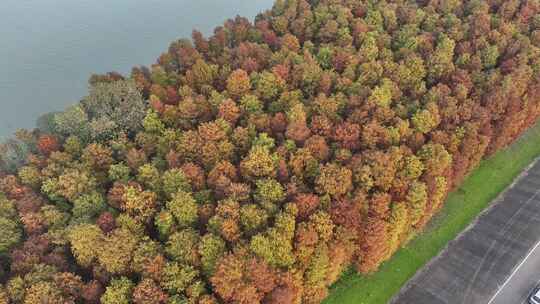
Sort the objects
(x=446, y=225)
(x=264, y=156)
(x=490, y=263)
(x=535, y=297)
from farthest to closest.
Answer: (x=446, y=225)
(x=490, y=263)
(x=264, y=156)
(x=535, y=297)

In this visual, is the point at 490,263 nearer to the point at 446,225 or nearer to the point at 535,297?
the point at 535,297

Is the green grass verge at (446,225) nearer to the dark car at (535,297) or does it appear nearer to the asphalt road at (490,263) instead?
the asphalt road at (490,263)

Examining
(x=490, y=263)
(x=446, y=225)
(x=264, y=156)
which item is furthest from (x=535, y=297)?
(x=264, y=156)

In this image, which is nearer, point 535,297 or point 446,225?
point 535,297

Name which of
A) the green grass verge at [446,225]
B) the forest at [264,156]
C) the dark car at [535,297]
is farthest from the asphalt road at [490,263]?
the forest at [264,156]

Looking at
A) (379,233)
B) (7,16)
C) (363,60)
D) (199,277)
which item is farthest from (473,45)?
(7,16)

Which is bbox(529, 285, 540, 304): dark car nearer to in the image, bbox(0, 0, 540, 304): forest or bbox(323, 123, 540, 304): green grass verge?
bbox(323, 123, 540, 304): green grass verge

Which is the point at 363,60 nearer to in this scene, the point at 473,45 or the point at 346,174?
the point at 473,45
